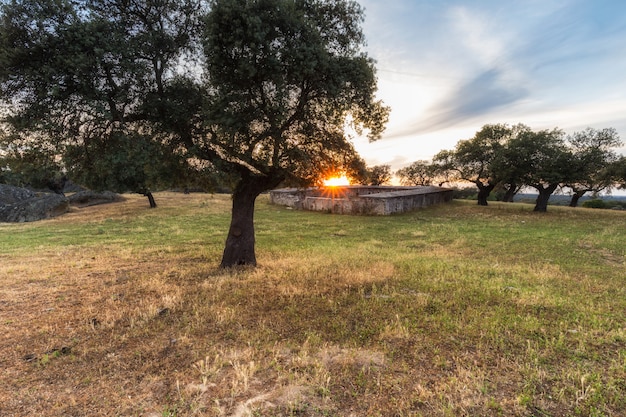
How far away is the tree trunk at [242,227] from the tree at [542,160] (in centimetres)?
2937

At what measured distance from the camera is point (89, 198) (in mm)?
43625

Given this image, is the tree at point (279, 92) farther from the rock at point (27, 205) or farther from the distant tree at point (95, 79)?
the rock at point (27, 205)

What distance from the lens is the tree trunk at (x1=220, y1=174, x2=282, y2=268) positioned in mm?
12562

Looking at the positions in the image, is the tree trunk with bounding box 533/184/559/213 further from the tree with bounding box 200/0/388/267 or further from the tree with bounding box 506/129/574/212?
the tree with bounding box 200/0/388/267

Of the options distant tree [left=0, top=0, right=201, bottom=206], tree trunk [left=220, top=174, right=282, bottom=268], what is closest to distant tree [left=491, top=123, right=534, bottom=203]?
tree trunk [left=220, top=174, right=282, bottom=268]

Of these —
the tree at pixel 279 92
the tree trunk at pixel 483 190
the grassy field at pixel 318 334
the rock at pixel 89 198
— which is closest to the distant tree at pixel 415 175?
the tree trunk at pixel 483 190

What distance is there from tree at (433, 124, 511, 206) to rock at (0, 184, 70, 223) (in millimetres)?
47324

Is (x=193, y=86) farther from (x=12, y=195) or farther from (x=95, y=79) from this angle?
(x=12, y=195)

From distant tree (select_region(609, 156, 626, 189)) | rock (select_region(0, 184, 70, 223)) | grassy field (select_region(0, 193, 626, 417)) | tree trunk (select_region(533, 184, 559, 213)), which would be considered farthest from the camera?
tree trunk (select_region(533, 184, 559, 213))

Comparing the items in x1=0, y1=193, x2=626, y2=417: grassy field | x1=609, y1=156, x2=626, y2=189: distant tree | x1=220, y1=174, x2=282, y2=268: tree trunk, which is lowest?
x1=0, y1=193, x2=626, y2=417: grassy field

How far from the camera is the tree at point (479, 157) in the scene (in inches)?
1379

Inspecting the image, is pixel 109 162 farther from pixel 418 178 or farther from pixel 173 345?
pixel 418 178

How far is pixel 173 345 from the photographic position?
6.40 meters

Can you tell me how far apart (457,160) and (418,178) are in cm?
1910
